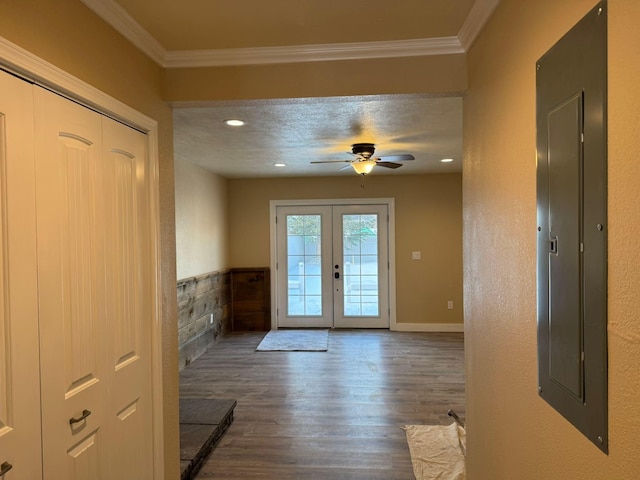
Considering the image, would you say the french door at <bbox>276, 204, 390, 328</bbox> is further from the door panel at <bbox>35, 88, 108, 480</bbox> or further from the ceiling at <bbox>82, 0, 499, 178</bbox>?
the door panel at <bbox>35, 88, 108, 480</bbox>

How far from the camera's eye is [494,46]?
5.16 feet

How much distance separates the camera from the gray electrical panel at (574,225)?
91 cm

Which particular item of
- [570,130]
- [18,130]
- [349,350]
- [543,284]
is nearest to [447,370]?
[349,350]

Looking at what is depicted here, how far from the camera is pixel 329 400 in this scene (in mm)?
3719

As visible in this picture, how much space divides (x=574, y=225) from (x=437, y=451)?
2374 millimetres

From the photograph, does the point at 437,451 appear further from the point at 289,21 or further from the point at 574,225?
the point at 289,21

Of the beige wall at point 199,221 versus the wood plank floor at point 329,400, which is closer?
the wood plank floor at point 329,400

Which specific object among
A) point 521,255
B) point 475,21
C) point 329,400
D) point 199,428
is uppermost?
point 475,21

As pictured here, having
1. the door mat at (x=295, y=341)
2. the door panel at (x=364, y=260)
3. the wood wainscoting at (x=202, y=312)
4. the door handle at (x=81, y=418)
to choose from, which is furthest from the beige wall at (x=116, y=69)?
the door panel at (x=364, y=260)

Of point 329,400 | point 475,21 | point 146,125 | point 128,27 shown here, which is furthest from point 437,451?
point 128,27

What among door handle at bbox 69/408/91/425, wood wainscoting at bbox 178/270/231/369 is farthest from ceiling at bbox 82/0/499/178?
wood wainscoting at bbox 178/270/231/369

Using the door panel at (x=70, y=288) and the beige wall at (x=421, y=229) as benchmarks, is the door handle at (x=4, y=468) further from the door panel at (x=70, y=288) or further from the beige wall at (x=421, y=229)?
the beige wall at (x=421, y=229)

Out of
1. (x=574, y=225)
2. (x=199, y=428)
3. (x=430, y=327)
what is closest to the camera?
(x=574, y=225)

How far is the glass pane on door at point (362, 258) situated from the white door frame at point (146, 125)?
181 inches
